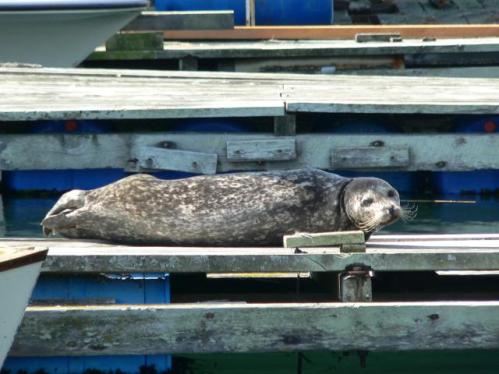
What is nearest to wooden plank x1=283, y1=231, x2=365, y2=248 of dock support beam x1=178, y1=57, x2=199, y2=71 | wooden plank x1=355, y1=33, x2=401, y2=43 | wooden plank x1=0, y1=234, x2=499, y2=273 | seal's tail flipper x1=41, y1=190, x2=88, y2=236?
wooden plank x1=0, y1=234, x2=499, y2=273

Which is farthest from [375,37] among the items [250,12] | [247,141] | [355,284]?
[355,284]

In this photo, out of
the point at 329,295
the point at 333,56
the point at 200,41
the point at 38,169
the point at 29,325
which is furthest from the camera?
the point at 200,41

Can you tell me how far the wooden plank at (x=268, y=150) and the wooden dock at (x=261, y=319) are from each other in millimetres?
2519

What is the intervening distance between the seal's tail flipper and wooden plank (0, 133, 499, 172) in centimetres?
155

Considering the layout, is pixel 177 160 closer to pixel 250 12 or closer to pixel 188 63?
pixel 188 63

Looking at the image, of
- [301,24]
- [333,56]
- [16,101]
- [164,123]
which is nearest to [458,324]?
[164,123]

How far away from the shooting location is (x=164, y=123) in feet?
32.3

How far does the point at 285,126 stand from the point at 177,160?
29.4 inches

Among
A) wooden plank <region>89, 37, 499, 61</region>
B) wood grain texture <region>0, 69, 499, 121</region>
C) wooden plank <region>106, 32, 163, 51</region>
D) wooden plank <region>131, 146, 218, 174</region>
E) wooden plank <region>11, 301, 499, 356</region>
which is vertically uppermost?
wooden plank <region>106, 32, 163, 51</region>

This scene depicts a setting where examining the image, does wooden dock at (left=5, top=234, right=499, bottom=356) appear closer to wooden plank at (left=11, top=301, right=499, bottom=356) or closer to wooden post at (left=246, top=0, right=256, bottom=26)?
wooden plank at (left=11, top=301, right=499, bottom=356)

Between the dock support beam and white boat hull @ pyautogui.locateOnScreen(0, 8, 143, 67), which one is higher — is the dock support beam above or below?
below

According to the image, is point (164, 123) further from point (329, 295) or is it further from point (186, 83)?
point (329, 295)

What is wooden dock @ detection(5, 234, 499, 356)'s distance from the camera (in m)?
6.76

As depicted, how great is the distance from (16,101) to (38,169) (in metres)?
0.58
